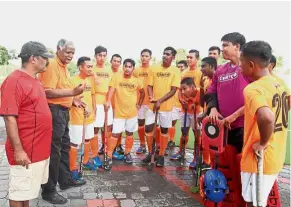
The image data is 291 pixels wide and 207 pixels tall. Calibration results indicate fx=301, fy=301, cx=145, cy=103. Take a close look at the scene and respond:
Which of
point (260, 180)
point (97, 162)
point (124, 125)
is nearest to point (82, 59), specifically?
point (124, 125)

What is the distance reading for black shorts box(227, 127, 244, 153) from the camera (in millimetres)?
3589

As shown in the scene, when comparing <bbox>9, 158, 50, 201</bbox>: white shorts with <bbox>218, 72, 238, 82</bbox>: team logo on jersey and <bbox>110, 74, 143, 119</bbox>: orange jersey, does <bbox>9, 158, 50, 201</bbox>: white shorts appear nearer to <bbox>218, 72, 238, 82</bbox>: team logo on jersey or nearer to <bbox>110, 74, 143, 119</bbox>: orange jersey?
<bbox>218, 72, 238, 82</bbox>: team logo on jersey

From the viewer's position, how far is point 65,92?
392 centimetres

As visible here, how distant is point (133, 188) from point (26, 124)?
2.23 m

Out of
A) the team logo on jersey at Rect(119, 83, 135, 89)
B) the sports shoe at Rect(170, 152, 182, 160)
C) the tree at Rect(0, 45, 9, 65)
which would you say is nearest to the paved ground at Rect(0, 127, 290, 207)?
the sports shoe at Rect(170, 152, 182, 160)

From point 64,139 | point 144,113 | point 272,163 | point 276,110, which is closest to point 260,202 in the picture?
point 272,163

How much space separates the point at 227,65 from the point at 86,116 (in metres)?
2.39

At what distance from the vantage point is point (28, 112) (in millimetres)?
2930

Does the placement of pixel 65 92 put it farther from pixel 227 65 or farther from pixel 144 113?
pixel 144 113

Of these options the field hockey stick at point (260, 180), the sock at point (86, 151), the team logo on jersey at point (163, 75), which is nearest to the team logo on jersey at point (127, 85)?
the team logo on jersey at point (163, 75)

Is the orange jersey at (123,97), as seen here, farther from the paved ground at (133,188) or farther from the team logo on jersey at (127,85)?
the paved ground at (133,188)

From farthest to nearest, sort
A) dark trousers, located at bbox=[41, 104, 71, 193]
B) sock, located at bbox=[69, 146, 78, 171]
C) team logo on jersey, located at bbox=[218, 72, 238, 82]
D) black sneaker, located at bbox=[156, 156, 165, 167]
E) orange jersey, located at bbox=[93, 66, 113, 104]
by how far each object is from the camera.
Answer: orange jersey, located at bbox=[93, 66, 113, 104] < black sneaker, located at bbox=[156, 156, 165, 167] < sock, located at bbox=[69, 146, 78, 171] < dark trousers, located at bbox=[41, 104, 71, 193] < team logo on jersey, located at bbox=[218, 72, 238, 82]

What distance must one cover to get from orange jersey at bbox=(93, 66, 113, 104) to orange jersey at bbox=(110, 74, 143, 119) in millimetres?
338

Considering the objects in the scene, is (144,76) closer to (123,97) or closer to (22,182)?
(123,97)
